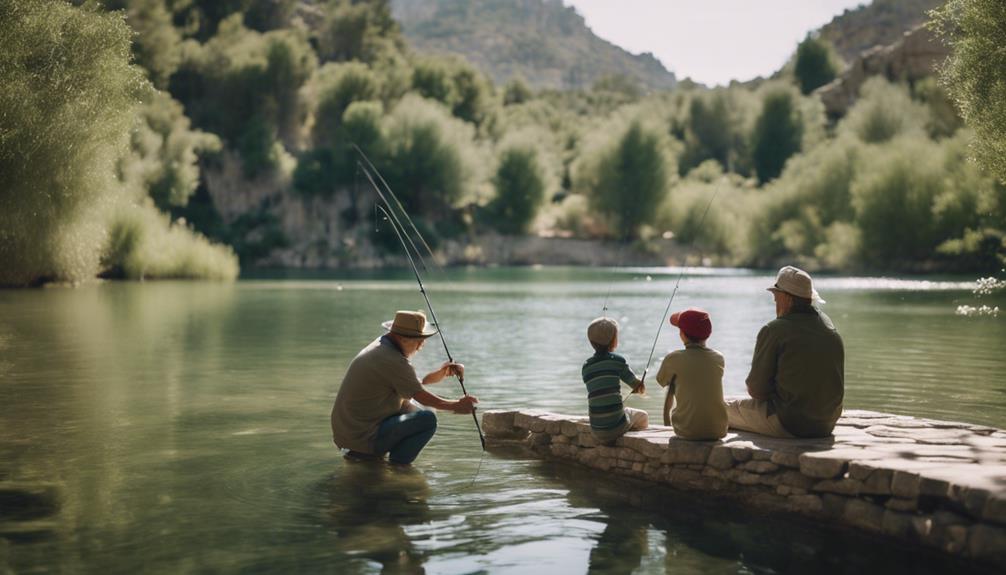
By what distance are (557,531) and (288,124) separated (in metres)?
87.7

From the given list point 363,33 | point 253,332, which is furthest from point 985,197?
point 363,33

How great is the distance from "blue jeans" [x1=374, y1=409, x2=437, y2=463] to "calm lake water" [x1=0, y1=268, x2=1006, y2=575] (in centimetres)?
21

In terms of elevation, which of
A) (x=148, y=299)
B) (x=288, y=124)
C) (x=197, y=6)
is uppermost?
(x=197, y=6)

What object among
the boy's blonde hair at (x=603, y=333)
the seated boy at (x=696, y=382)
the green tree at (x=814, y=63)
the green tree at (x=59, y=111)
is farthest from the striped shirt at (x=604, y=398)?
the green tree at (x=814, y=63)

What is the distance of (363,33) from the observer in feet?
365

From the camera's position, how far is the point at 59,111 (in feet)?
82.7

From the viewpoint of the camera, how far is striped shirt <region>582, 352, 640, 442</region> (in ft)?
30.3

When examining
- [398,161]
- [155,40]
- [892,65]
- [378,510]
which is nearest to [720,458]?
[378,510]

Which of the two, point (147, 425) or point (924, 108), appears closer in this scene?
point (147, 425)

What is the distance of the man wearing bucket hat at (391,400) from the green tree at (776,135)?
9371 centimetres

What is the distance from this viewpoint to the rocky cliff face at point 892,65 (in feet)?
Result: 268

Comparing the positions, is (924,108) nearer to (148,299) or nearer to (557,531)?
(148,299)

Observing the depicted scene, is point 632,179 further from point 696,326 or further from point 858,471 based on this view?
point 858,471

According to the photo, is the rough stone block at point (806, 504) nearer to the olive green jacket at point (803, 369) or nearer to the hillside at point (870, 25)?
the olive green jacket at point (803, 369)
